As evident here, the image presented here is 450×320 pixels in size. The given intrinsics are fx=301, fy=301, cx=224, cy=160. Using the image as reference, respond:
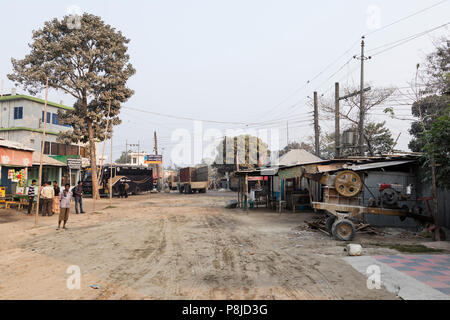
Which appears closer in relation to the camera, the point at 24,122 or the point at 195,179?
the point at 24,122

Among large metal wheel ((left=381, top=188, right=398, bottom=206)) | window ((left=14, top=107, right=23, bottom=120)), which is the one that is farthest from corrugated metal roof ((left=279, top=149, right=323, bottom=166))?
window ((left=14, top=107, right=23, bottom=120))

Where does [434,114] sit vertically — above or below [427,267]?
above

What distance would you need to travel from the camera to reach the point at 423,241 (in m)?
9.70

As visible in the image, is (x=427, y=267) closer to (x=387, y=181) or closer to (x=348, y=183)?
(x=348, y=183)

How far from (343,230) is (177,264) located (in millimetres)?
5856

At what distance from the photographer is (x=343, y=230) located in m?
9.94

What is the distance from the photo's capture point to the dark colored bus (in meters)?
31.5

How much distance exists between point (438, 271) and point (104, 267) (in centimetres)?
712

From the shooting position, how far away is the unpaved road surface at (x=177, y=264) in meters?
5.14

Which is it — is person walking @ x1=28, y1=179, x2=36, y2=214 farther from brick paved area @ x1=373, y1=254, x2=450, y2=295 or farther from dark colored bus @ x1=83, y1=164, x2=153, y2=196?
brick paved area @ x1=373, y1=254, x2=450, y2=295

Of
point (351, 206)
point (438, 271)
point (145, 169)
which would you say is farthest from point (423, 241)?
point (145, 169)

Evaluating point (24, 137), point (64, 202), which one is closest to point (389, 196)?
point (64, 202)

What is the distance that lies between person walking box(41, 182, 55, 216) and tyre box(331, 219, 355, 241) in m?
13.6

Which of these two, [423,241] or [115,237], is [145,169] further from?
[423,241]
